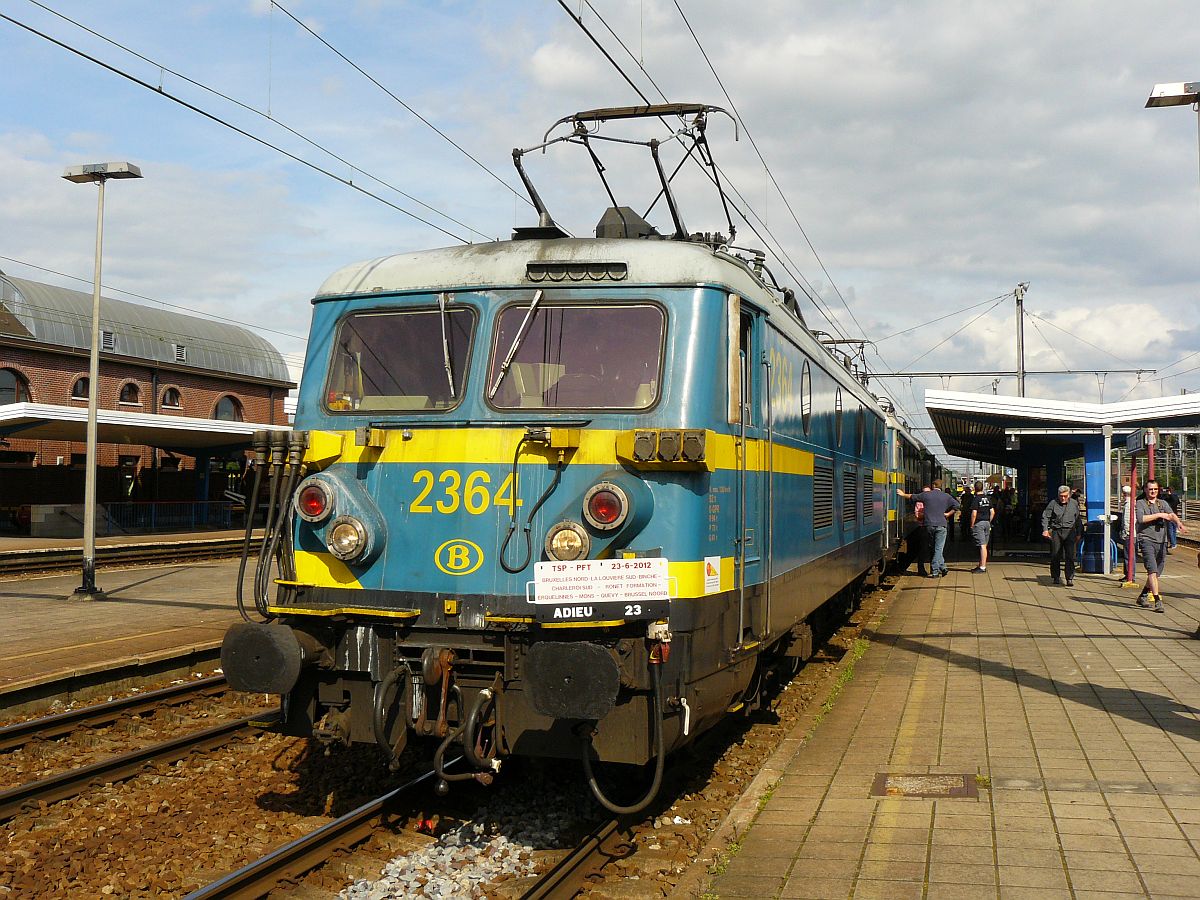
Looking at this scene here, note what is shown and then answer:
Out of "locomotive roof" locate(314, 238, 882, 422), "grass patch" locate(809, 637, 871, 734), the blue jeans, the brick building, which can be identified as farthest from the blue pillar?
the brick building

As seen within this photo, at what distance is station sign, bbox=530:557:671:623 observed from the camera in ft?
17.4

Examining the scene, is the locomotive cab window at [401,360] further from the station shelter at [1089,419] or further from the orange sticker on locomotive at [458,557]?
the station shelter at [1089,419]

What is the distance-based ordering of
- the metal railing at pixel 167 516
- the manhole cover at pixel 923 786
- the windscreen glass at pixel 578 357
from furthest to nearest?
the metal railing at pixel 167 516
the manhole cover at pixel 923 786
the windscreen glass at pixel 578 357

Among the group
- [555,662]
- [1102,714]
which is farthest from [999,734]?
[555,662]

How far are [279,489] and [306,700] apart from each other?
1.19 m

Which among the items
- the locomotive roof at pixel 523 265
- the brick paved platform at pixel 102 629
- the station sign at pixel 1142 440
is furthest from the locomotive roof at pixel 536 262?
the station sign at pixel 1142 440

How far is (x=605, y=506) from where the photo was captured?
5422mm

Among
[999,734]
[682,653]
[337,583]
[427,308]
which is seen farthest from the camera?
[999,734]

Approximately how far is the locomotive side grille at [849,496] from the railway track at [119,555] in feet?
42.8

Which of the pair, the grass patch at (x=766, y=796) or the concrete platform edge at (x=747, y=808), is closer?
the concrete platform edge at (x=747, y=808)

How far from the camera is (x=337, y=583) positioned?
591 centimetres

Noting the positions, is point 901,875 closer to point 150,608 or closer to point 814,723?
point 814,723

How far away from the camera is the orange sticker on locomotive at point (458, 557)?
18.7 ft

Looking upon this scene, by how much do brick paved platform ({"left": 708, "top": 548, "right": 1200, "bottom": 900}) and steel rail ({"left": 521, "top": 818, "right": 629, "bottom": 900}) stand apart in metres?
0.66
